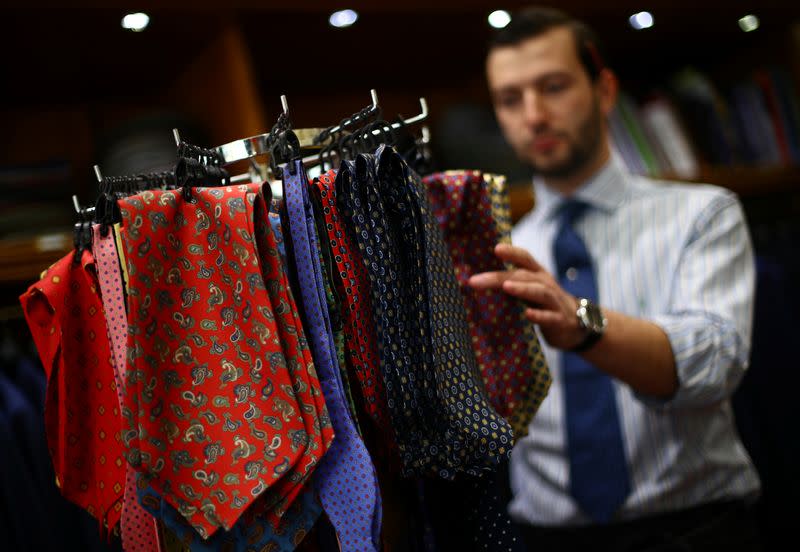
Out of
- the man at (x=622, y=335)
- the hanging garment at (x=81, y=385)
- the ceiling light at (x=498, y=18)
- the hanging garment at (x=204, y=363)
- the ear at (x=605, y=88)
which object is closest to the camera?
the hanging garment at (x=204, y=363)

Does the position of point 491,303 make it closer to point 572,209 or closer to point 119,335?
point 119,335

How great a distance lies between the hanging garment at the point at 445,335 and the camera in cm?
70

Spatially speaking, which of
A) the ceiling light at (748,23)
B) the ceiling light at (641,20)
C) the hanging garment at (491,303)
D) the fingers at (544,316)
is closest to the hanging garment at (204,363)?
the hanging garment at (491,303)

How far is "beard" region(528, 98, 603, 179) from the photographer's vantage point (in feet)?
5.27

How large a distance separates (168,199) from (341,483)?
0.31m

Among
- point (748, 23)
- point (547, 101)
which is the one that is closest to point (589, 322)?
point (547, 101)

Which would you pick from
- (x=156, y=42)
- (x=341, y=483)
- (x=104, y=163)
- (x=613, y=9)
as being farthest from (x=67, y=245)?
(x=613, y=9)

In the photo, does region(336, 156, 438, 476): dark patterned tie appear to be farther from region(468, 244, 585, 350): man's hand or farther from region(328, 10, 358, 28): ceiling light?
A: region(328, 10, 358, 28): ceiling light

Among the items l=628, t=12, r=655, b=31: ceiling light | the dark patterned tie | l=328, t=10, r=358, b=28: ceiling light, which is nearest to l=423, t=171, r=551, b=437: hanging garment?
the dark patterned tie

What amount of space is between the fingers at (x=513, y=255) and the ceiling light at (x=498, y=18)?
1146 mm

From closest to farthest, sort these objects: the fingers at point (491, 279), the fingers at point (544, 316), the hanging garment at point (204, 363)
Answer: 1. the hanging garment at point (204, 363)
2. the fingers at point (491, 279)
3. the fingers at point (544, 316)

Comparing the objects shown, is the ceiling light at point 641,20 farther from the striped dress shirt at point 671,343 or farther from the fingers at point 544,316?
the fingers at point 544,316

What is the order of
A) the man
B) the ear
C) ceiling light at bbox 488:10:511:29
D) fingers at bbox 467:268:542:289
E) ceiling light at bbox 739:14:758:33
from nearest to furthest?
1. fingers at bbox 467:268:542:289
2. the man
3. the ear
4. ceiling light at bbox 488:10:511:29
5. ceiling light at bbox 739:14:758:33

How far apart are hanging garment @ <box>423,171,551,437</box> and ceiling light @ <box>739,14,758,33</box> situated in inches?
73.1
